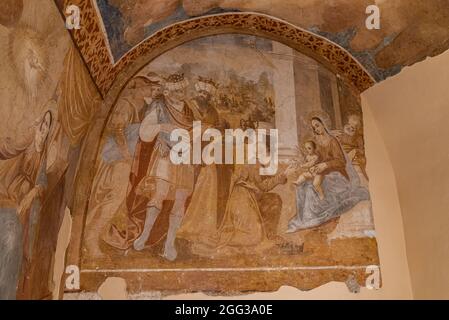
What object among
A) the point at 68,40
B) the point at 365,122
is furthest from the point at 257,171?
the point at 68,40

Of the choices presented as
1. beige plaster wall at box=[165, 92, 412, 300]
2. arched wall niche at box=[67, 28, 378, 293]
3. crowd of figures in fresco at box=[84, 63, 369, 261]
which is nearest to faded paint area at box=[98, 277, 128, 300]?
arched wall niche at box=[67, 28, 378, 293]

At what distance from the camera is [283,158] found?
7242mm

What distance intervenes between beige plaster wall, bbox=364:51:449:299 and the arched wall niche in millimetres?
587

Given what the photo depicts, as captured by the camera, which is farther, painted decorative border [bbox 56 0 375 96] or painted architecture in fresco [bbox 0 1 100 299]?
painted decorative border [bbox 56 0 375 96]

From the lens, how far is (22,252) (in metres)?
4.82

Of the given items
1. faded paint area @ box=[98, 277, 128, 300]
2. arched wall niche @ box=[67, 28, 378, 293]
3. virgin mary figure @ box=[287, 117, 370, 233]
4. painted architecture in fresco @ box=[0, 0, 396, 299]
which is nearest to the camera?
painted architecture in fresco @ box=[0, 0, 396, 299]

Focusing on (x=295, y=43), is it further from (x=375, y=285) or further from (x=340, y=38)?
(x=375, y=285)

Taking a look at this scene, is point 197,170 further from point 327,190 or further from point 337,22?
point 337,22

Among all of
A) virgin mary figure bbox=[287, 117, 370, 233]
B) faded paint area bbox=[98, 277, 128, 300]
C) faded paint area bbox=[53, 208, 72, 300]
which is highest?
virgin mary figure bbox=[287, 117, 370, 233]

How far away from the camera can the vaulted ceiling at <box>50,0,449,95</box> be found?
623 centimetres

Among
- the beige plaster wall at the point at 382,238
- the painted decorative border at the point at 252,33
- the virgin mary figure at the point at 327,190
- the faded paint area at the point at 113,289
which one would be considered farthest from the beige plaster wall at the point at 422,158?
the faded paint area at the point at 113,289

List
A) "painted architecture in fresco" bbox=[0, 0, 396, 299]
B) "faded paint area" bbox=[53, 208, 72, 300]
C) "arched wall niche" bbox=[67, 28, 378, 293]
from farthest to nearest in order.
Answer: "arched wall niche" bbox=[67, 28, 378, 293]
"painted architecture in fresco" bbox=[0, 0, 396, 299]
"faded paint area" bbox=[53, 208, 72, 300]

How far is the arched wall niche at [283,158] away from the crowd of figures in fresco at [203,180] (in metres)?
0.09

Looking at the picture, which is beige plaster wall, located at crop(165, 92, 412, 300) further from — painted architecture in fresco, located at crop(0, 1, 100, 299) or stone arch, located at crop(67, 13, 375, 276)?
painted architecture in fresco, located at crop(0, 1, 100, 299)
